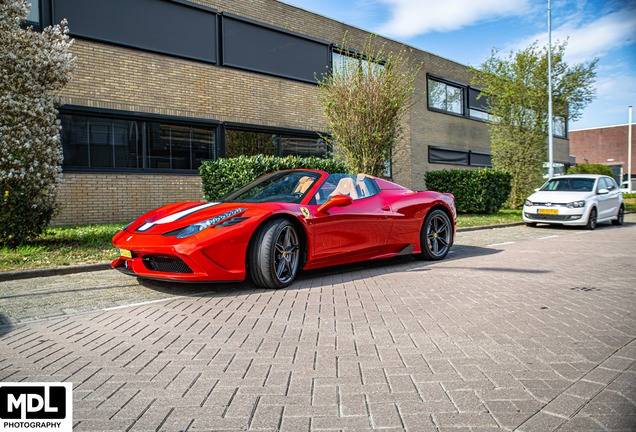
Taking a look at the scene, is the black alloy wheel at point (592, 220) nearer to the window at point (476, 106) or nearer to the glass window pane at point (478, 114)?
the window at point (476, 106)

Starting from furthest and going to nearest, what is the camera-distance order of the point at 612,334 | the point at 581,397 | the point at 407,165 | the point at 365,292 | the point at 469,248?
the point at 407,165, the point at 469,248, the point at 365,292, the point at 612,334, the point at 581,397

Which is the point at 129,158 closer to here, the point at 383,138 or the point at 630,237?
the point at 383,138

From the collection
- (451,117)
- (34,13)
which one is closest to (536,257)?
(34,13)

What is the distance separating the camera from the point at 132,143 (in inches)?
522

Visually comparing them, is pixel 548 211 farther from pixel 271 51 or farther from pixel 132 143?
pixel 132 143

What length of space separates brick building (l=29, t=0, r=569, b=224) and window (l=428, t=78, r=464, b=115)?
678 centimetres

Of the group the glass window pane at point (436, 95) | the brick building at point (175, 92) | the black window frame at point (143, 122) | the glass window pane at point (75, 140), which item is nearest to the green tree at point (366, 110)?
the brick building at point (175, 92)

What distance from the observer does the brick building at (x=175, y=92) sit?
12367 mm

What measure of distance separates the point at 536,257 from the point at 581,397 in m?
5.54

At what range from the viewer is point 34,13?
11.6 m

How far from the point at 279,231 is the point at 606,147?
75.2m

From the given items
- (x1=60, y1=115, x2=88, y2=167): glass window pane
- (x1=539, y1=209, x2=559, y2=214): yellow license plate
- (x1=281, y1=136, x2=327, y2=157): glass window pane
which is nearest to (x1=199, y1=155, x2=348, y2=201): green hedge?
(x1=60, y1=115, x2=88, y2=167): glass window pane

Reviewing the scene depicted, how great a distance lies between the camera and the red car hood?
17.1ft

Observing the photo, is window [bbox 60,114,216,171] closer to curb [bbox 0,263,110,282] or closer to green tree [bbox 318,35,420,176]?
green tree [bbox 318,35,420,176]
